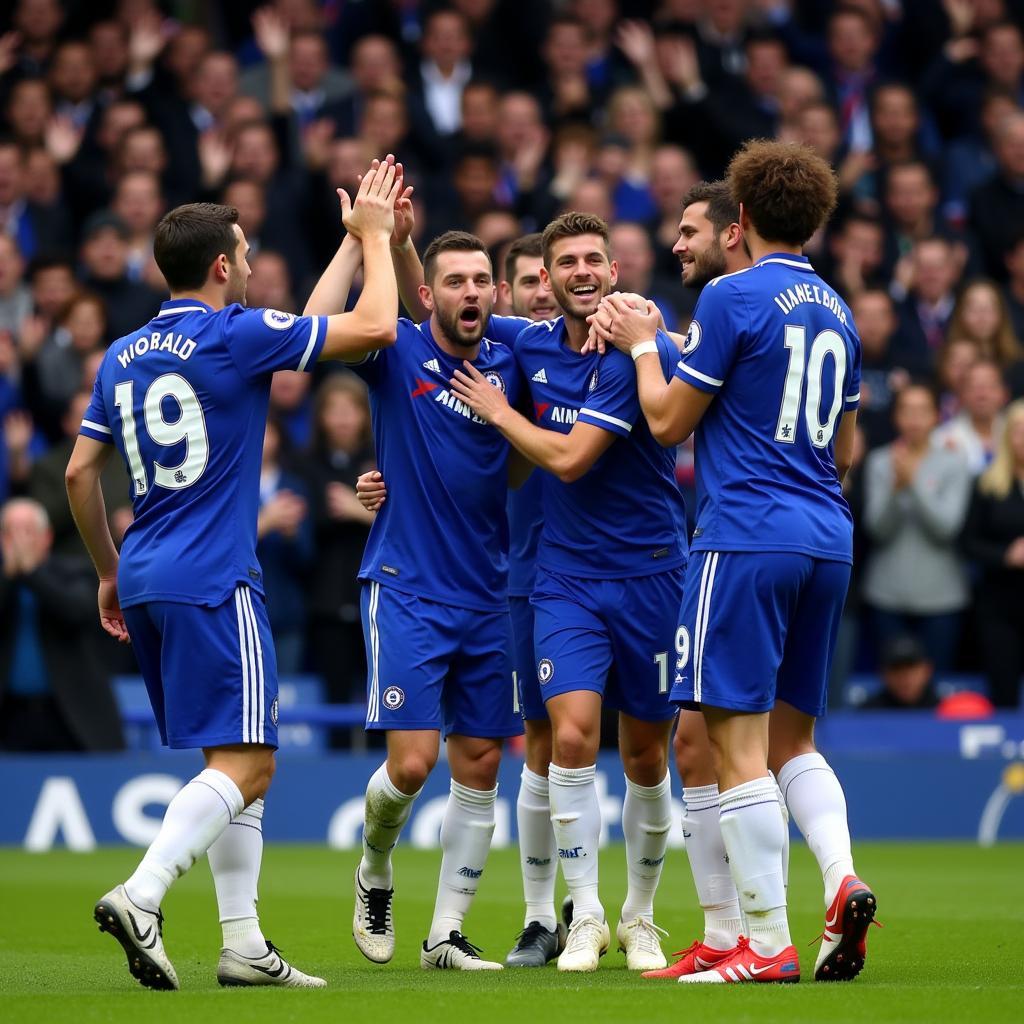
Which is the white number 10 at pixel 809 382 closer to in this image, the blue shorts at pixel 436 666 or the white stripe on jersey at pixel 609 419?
the white stripe on jersey at pixel 609 419

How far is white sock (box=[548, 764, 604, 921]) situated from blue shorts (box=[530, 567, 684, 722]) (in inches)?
13.7

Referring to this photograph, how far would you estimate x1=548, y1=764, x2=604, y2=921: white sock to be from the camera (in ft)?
24.5

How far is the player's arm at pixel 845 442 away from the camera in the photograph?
732cm

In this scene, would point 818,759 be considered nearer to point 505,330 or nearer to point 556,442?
point 556,442

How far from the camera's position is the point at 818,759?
23.5ft

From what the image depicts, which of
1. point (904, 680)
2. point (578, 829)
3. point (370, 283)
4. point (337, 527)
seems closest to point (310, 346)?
point (370, 283)

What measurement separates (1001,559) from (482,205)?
507 centimetres

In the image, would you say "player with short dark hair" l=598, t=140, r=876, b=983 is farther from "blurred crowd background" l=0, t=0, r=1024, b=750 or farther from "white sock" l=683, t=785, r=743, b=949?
"blurred crowd background" l=0, t=0, r=1024, b=750

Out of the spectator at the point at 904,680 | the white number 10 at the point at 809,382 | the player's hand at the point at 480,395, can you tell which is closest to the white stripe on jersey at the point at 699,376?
the white number 10 at the point at 809,382

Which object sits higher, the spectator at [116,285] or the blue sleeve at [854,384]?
the blue sleeve at [854,384]

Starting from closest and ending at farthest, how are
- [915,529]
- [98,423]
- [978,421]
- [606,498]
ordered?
[98,423], [606,498], [915,529], [978,421]

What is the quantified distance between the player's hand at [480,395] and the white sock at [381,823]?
58.2 inches

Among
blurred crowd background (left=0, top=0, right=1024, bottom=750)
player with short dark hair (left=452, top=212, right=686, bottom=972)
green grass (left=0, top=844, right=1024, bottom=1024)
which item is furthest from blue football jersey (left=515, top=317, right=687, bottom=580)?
blurred crowd background (left=0, top=0, right=1024, bottom=750)

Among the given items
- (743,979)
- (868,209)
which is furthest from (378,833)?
(868,209)
